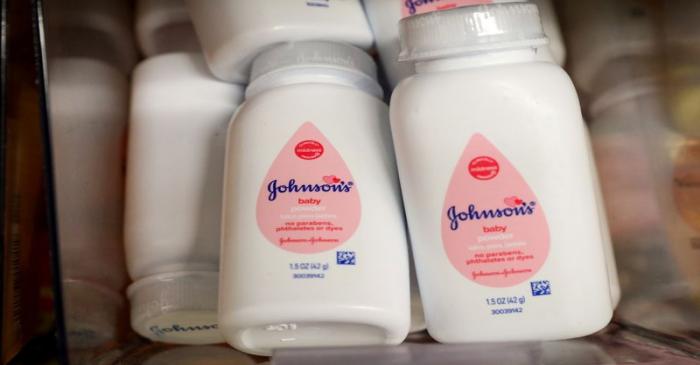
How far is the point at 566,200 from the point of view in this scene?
0.48 metres

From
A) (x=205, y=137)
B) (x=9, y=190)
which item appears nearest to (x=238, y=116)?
(x=205, y=137)

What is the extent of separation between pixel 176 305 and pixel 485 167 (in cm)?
25

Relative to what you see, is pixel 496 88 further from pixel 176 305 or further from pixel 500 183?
pixel 176 305

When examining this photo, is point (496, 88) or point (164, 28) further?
point (164, 28)

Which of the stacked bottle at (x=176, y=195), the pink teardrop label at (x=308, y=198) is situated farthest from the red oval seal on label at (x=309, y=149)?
the stacked bottle at (x=176, y=195)

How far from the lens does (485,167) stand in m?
0.48

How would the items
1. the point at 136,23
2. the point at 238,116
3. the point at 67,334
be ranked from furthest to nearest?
the point at 136,23 < the point at 238,116 < the point at 67,334

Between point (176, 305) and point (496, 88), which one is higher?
point (496, 88)

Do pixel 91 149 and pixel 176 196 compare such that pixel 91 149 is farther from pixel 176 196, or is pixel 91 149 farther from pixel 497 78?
pixel 497 78

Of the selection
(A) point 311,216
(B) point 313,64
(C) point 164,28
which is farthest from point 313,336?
(C) point 164,28

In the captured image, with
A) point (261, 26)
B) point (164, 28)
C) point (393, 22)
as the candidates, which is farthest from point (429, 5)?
point (164, 28)

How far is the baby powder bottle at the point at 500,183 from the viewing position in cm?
48

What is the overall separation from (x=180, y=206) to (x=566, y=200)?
11.3 inches

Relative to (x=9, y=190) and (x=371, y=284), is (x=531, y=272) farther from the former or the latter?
(x=9, y=190)
